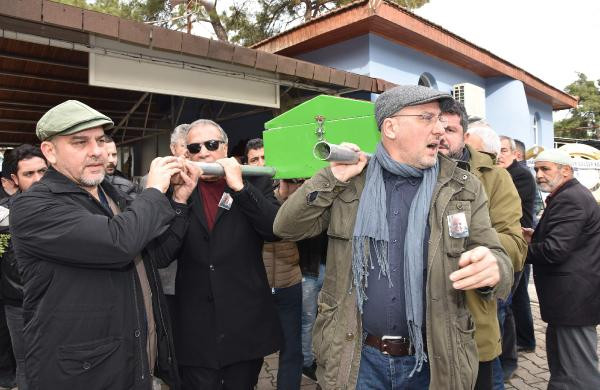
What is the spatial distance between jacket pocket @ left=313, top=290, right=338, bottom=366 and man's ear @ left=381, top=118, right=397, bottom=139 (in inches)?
27.7

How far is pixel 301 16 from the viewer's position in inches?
536

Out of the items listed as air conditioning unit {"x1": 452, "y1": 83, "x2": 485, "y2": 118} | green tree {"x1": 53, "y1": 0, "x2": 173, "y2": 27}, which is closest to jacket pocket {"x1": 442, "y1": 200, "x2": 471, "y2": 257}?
air conditioning unit {"x1": 452, "y1": 83, "x2": 485, "y2": 118}

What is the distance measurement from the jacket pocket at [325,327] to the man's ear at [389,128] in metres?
0.70

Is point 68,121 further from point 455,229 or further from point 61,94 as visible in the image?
point 61,94

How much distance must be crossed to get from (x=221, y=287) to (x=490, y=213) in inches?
56.6

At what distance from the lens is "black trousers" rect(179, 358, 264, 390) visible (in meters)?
2.16

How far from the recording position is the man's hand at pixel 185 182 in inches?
71.6

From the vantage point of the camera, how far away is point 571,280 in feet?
9.96

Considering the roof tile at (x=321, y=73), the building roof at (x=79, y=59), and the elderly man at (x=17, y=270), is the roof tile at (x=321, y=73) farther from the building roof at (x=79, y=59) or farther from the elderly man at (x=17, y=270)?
the elderly man at (x=17, y=270)

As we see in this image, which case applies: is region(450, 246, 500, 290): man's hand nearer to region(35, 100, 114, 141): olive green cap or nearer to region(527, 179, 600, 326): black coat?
region(35, 100, 114, 141): olive green cap

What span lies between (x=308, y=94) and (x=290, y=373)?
4896 mm

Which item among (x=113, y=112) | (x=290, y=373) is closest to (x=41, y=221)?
(x=290, y=373)

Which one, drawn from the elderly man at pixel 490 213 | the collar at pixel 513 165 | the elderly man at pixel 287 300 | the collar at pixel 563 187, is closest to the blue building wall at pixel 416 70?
the collar at pixel 513 165

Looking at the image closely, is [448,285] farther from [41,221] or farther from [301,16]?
[301,16]
